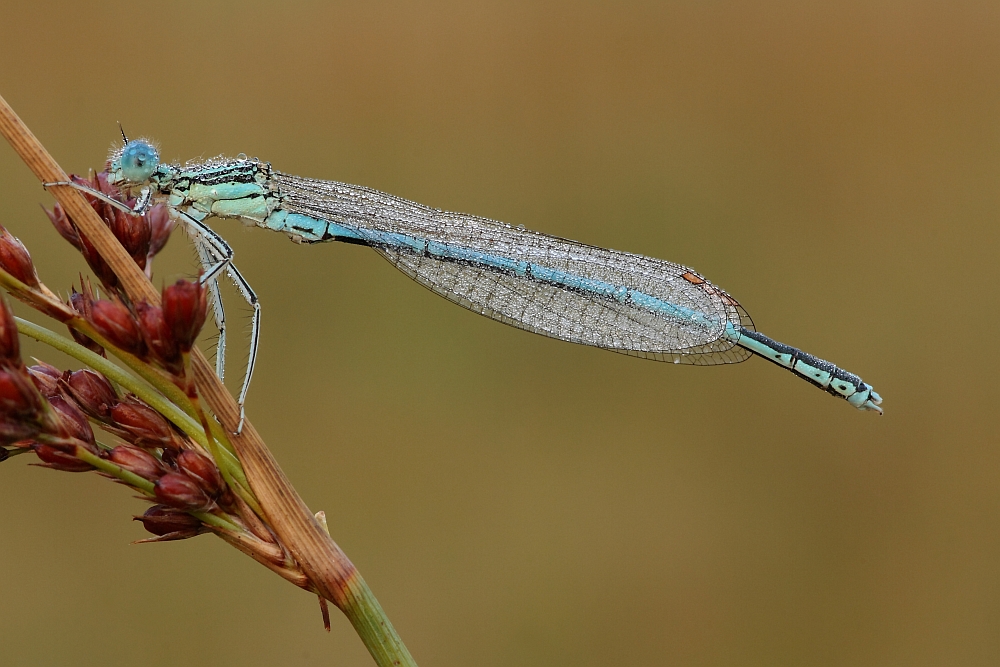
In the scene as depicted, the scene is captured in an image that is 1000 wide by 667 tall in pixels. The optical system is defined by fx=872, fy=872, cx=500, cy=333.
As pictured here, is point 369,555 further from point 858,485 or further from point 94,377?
point 94,377

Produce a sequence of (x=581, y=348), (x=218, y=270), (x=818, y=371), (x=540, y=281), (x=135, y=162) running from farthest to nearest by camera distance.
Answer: (x=581, y=348), (x=540, y=281), (x=818, y=371), (x=135, y=162), (x=218, y=270)

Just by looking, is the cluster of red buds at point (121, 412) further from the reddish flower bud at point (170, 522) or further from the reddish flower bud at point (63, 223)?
the reddish flower bud at point (63, 223)

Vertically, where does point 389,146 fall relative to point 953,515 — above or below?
above

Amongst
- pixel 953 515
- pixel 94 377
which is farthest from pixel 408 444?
pixel 94 377

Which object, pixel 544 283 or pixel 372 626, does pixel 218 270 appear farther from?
pixel 372 626

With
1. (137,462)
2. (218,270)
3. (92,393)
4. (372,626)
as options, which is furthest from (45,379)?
(218,270)
